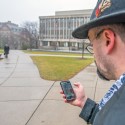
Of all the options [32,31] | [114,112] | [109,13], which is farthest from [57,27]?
[114,112]

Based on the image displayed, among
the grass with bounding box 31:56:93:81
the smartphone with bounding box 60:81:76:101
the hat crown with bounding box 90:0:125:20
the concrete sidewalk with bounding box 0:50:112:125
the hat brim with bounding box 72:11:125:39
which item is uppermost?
the hat crown with bounding box 90:0:125:20

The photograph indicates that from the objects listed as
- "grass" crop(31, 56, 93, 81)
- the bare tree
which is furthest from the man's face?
the bare tree

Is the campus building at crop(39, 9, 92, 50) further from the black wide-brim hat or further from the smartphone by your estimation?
the black wide-brim hat

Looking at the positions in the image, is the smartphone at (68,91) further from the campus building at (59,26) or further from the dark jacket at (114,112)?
the campus building at (59,26)

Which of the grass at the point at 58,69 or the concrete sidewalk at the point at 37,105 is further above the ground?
the concrete sidewalk at the point at 37,105

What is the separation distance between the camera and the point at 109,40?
1.15 metres

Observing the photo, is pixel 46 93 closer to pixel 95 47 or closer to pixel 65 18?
pixel 95 47

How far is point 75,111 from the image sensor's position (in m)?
6.52

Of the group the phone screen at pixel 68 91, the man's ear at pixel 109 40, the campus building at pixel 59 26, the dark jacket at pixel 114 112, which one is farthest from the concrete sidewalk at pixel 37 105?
the campus building at pixel 59 26

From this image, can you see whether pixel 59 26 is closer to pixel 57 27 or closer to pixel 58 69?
pixel 57 27

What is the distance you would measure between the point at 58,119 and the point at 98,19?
194 inches

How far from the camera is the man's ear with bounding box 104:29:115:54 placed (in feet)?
3.71

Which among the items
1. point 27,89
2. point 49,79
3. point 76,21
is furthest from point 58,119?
point 76,21

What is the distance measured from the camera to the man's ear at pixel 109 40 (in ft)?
3.71
